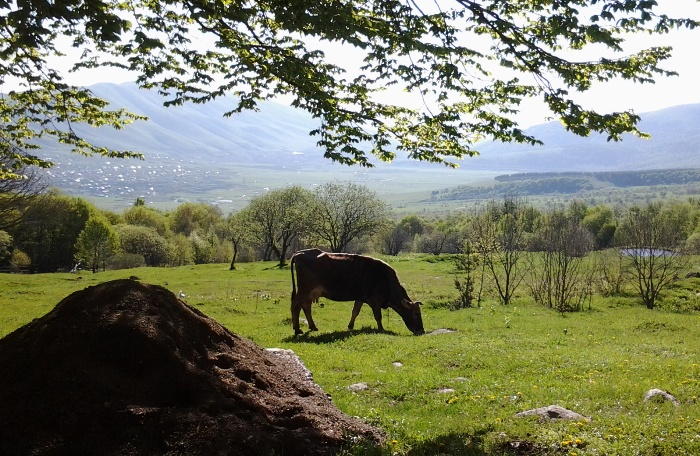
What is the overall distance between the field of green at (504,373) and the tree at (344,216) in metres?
37.0

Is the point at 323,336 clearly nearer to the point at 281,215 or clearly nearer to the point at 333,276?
the point at 333,276

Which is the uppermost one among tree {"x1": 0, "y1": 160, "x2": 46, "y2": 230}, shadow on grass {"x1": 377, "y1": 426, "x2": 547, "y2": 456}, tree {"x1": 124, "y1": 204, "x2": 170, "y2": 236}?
tree {"x1": 0, "y1": 160, "x2": 46, "y2": 230}

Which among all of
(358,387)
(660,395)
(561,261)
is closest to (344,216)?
(561,261)

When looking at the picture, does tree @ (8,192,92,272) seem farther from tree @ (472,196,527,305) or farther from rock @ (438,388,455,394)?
rock @ (438,388,455,394)

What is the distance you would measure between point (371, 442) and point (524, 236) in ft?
111

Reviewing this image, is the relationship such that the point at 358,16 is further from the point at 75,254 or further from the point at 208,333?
the point at 75,254

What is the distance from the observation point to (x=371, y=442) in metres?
6.08

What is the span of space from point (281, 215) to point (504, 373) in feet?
189

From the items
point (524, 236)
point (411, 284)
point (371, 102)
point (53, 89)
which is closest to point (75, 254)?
point (411, 284)

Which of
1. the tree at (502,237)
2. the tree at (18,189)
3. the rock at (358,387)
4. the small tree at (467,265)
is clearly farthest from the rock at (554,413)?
the tree at (18,189)

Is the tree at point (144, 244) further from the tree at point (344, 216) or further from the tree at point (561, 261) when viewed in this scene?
the tree at point (561, 261)

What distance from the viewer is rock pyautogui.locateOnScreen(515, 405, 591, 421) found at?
731 centimetres

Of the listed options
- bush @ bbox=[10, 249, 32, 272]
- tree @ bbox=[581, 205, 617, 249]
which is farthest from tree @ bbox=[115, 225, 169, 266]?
tree @ bbox=[581, 205, 617, 249]

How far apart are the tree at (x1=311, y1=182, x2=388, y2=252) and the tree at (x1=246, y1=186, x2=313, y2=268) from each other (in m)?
1.74
